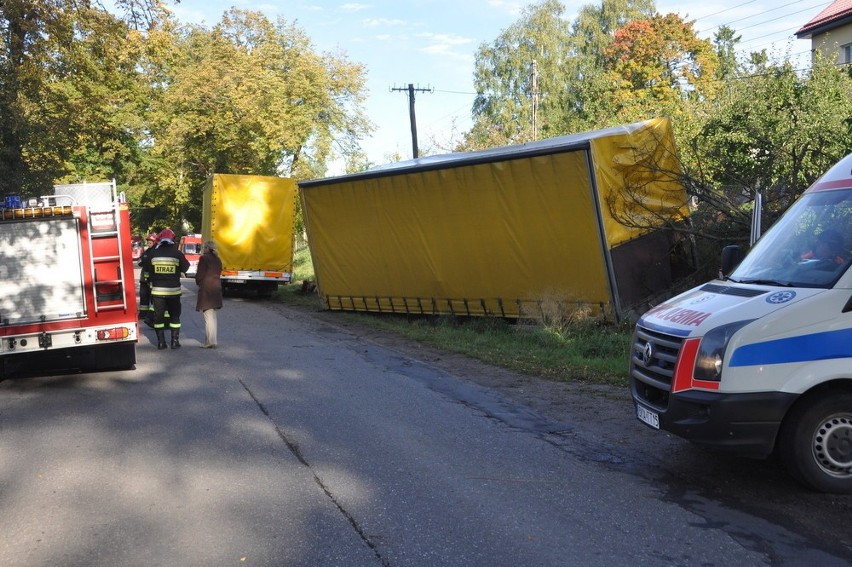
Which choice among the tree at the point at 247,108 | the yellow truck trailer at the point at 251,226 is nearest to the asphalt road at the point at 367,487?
the yellow truck trailer at the point at 251,226

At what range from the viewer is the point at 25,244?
32.1 ft

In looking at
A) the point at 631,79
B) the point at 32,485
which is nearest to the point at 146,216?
the point at 631,79

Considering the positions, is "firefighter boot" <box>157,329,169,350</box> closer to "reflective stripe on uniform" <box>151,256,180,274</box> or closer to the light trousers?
the light trousers

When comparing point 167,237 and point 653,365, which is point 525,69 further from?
point 653,365

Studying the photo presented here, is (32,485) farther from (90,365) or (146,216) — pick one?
(146,216)

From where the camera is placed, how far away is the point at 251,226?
80.3 ft

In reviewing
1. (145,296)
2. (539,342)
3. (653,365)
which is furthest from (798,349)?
(145,296)

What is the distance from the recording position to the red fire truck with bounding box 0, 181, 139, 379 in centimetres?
966

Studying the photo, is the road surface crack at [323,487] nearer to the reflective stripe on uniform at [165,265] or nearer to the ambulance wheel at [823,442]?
the ambulance wheel at [823,442]

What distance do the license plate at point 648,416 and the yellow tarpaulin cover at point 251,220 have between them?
64.6 ft

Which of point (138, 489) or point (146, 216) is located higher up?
point (146, 216)

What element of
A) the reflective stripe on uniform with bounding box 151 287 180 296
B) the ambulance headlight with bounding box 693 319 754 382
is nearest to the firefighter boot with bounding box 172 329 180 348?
the reflective stripe on uniform with bounding box 151 287 180 296

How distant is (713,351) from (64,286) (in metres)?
7.78

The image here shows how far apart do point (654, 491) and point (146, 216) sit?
53.4 meters
